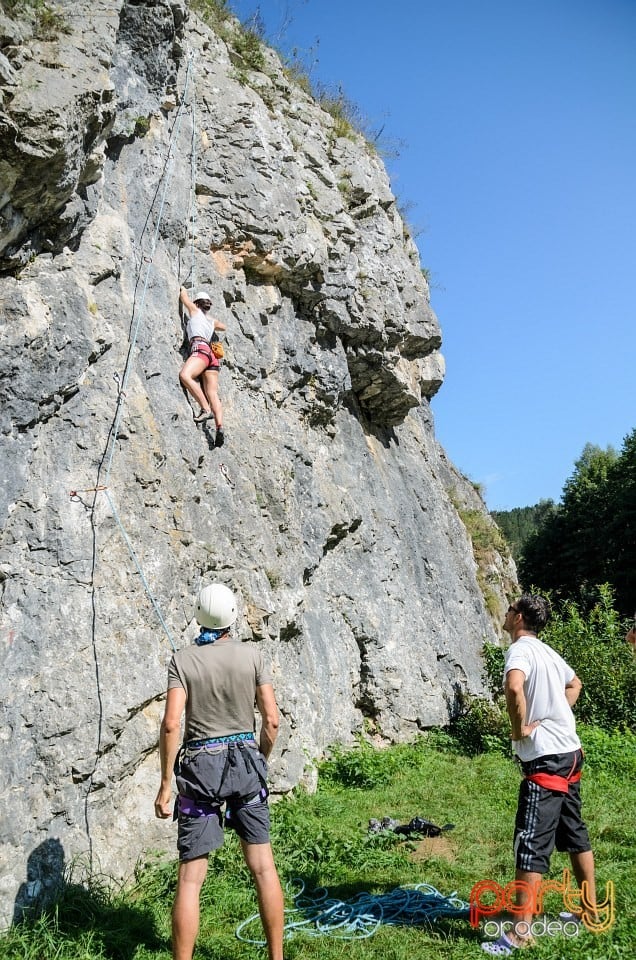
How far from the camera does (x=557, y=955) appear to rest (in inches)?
153

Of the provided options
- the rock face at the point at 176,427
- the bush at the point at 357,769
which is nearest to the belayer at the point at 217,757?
the rock face at the point at 176,427

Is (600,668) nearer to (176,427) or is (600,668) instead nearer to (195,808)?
(176,427)

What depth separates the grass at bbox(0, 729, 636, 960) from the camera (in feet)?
13.5

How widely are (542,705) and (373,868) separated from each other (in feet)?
7.60

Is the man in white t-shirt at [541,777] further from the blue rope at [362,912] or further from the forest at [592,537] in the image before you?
the forest at [592,537]

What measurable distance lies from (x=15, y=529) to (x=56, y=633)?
83cm

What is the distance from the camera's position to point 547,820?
13.6 feet

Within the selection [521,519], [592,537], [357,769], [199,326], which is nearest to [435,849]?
[357,769]

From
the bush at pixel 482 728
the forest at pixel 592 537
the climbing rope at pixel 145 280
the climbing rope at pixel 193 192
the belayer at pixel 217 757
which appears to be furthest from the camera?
the forest at pixel 592 537

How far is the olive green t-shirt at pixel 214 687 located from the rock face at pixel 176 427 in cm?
140

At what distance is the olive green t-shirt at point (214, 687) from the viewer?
4.05 metres

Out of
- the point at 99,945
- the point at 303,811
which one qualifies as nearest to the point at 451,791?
the point at 303,811

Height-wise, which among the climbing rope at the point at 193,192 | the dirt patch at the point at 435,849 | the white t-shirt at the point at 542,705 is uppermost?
the climbing rope at the point at 193,192

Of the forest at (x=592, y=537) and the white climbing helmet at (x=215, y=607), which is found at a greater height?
the forest at (x=592, y=537)
